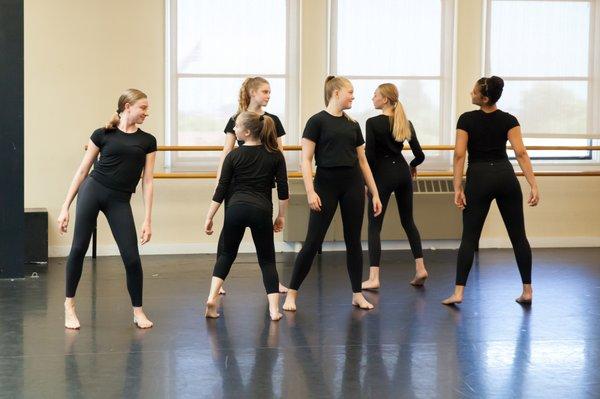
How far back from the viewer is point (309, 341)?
531 centimetres

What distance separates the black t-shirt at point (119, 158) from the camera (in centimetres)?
547

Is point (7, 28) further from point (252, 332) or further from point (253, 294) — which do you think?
point (252, 332)

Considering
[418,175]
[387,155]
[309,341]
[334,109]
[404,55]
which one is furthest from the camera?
[404,55]

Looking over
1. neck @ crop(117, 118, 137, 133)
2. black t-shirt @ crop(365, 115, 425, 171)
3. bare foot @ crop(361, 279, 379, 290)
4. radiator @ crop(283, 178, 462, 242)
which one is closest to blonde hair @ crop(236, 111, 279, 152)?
neck @ crop(117, 118, 137, 133)

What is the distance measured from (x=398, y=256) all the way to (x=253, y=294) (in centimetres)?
244

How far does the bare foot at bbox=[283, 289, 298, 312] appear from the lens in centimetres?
620

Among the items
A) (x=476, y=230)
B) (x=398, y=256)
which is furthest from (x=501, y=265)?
(x=476, y=230)

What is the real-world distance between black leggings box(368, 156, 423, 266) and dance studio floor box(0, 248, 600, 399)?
355 millimetres

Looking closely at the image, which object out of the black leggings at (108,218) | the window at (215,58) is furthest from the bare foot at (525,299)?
the window at (215,58)

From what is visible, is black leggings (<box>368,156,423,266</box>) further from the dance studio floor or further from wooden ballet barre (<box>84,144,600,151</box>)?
wooden ballet barre (<box>84,144,600,151</box>)

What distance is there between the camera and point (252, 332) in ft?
18.2

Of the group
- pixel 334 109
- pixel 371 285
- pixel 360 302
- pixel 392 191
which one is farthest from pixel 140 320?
pixel 392 191

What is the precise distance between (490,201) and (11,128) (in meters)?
3.66

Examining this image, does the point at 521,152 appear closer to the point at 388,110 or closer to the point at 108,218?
the point at 388,110
